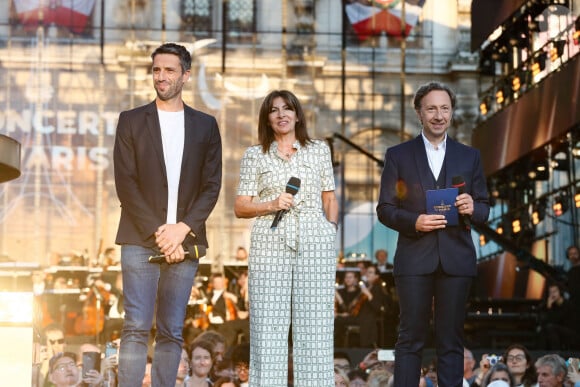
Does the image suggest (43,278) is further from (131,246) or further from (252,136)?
(131,246)

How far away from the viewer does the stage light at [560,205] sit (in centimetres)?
1441

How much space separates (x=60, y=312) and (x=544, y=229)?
7105 mm

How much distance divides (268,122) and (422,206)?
772mm

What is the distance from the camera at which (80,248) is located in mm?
18328

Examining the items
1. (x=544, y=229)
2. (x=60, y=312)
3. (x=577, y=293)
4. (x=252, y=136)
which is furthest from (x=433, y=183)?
(x=252, y=136)

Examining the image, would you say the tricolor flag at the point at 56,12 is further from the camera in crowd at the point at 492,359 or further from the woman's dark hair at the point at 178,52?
the woman's dark hair at the point at 178,52

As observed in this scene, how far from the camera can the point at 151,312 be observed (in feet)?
13.9

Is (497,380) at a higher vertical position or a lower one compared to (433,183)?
lower

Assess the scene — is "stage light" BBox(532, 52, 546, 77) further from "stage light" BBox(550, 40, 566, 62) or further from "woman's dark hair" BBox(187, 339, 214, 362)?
"woman's dark hair" BBox(187, 339, 214, 362)

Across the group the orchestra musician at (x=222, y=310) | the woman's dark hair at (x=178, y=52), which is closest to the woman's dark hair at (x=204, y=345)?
the woman's dark hair at (x=178, y=52)

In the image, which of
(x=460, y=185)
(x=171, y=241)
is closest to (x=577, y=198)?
(x=460, y=185)

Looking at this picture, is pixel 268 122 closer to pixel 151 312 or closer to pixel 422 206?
pixel 422 206

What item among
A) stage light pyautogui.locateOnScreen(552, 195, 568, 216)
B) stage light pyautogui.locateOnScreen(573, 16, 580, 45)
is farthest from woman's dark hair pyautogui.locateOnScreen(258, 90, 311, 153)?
stage light pyautogui.locateOnScreen(552, 195, 568, 216)

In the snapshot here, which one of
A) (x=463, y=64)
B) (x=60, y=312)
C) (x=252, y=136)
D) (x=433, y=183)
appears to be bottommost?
(x=60, y=312)
